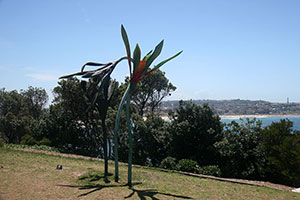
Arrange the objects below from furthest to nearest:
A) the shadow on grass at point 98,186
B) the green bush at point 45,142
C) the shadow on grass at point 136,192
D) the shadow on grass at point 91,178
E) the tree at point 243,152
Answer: the green bush at point 45,142
the tree at point 243,152
the shadow on grass at point 91,178
the shadow on grass at point 98,186
the shadow on grass at point 136,192

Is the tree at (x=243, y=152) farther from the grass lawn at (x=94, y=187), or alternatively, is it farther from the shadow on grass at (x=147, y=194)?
the shadow on grass at (x=147, y=194)

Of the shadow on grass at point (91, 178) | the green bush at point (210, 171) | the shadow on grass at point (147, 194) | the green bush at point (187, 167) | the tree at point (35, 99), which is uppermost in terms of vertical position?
the tree at point (35, 99)

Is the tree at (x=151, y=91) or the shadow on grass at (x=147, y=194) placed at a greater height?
the tree at (x=151, y=91)

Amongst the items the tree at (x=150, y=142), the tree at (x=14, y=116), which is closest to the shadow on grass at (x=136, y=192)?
the tree at (x=150, y=142)

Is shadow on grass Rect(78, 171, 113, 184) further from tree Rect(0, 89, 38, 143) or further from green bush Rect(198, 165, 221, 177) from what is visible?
tree Rect(0, 89, 38, 143)

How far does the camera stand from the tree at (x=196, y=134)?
1978 cm

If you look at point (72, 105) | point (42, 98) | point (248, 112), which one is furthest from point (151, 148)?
point (248, 112)

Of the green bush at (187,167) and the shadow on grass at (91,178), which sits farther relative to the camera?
the green bush at (187,167)

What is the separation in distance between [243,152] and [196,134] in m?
3.70

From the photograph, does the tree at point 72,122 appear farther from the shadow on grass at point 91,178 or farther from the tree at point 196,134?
the shadow on grass at point 91,178

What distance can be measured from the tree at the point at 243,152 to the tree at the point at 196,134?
0.87m

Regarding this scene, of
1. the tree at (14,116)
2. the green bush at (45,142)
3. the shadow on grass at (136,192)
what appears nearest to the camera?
the shadow on grass at (136,192)

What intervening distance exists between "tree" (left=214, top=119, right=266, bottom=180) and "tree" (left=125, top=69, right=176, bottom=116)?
14.6 m

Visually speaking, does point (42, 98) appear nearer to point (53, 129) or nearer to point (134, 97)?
point (53, 129)
